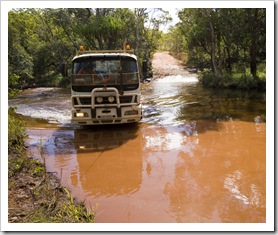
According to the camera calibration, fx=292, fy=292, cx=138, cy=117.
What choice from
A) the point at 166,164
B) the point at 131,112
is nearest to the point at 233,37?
the point at 131,112

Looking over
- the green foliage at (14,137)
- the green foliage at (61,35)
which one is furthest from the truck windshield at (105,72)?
the green foliage at (61,35)

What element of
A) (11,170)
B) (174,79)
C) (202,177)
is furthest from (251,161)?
(174,79)

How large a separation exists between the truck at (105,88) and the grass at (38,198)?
2254mm

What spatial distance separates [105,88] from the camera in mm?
7762

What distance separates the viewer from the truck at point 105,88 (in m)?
7.90

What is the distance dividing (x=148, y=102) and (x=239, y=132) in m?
6.76

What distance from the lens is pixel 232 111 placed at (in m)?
11.3

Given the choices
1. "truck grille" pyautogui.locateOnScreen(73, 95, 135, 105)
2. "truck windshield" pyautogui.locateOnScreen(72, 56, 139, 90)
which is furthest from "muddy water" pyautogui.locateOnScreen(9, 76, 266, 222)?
"truck windshield" pyautogui.locateOnScreen(72, 56, 139, 90)

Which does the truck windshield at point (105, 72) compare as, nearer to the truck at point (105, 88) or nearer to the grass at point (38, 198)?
the truck at point (105, 88)

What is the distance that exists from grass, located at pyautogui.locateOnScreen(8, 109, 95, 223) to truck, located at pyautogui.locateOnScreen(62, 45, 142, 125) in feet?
7.39

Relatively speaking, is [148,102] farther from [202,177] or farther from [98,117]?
[202,177]

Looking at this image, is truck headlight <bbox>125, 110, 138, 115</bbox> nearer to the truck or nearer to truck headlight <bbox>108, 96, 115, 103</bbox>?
the truck

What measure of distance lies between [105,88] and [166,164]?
9.33ft

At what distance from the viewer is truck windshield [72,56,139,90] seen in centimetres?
801
